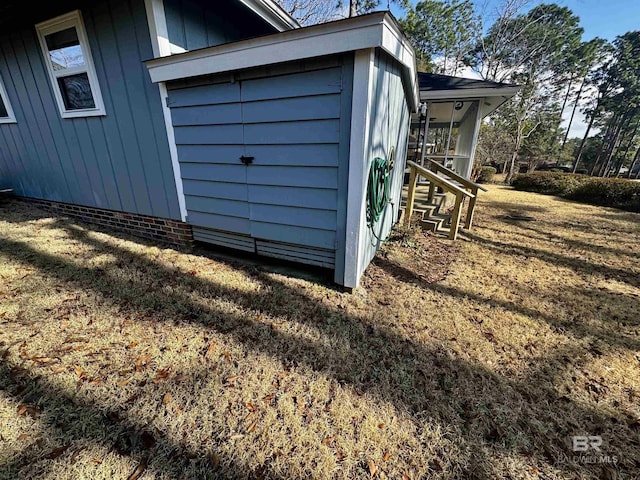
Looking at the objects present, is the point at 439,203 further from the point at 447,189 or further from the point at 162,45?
the point at 162,45

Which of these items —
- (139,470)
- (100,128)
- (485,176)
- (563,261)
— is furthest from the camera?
(485,176)

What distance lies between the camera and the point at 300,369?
6.42ft

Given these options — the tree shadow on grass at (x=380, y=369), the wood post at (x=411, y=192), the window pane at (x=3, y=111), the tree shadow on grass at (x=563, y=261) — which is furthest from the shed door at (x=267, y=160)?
the window pane at (x=3, y=111)

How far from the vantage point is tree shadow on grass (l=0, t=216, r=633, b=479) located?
5.08 ft

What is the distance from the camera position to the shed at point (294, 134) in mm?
2219

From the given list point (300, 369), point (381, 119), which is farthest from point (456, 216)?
point (300, 369)

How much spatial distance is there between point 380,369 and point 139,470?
1.48m

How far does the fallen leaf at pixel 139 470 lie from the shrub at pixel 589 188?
11.1 meters

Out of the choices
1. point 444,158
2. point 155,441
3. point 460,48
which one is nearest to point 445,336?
point 155,441

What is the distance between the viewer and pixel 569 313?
272cm

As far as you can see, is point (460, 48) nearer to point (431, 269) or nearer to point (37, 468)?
point (431, 269)

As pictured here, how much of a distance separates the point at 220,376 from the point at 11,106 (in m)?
5.84

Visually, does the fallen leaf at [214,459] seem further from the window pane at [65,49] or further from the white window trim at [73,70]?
the window pane at [65,49]

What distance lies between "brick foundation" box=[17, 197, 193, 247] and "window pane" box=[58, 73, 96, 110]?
1.45 meters
